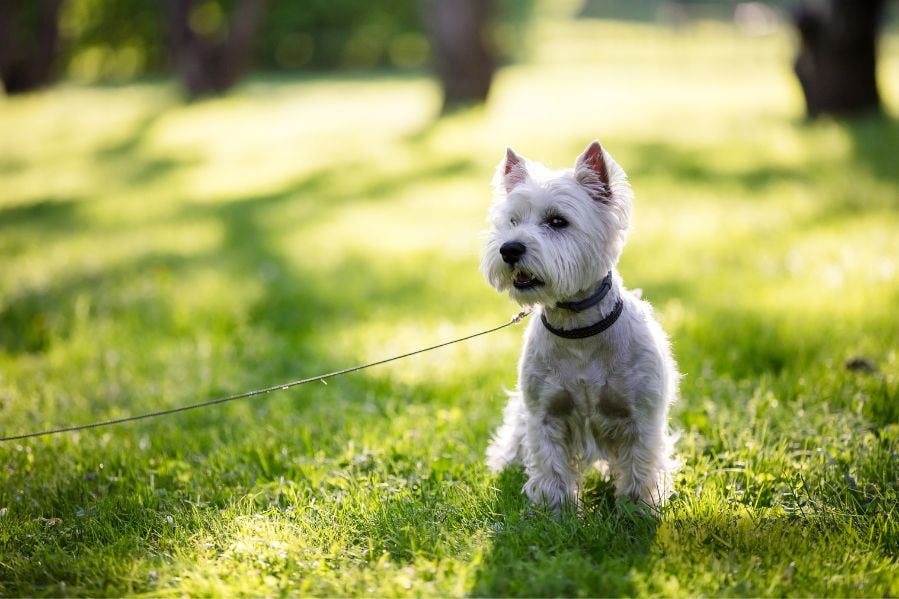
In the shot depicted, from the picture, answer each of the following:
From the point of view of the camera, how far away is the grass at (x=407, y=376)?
3672mm

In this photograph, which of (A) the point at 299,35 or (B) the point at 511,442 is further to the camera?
(A) the point at 299,35

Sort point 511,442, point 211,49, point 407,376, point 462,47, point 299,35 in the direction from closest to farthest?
point 511,442, point 407,376, point 462,47, point 211,49, point 299,35

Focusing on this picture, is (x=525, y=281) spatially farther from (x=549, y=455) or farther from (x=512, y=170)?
(x=549, y=455)

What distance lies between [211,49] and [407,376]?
2392 centimetres

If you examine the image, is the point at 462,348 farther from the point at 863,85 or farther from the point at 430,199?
the point at 863,85

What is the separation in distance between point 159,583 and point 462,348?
140 inches

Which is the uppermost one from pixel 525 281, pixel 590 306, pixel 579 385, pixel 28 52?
pixel 28 52

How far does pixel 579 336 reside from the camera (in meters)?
3.97

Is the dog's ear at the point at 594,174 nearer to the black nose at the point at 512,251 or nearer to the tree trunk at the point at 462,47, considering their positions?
the black nose at the point at 512,251

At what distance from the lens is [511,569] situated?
3553mm

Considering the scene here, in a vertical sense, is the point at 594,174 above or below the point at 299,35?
below

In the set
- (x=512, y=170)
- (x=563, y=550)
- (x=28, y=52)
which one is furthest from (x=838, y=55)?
(x=28, y=52)

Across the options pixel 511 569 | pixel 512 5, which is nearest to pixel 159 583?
pixel 511 569

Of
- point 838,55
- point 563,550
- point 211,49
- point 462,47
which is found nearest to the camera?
point 563,550
